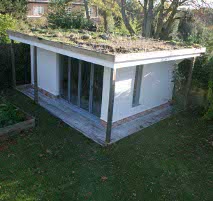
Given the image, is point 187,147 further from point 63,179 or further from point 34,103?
point 34,103

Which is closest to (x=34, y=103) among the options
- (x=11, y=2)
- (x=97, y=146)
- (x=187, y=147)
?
(x=97, y=146)

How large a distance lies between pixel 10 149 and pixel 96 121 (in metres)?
3.45

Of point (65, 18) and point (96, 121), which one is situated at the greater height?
point (65, 18)

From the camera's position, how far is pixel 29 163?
6852mm

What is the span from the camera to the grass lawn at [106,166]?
592 cm

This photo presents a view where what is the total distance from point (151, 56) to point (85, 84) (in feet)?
10.7

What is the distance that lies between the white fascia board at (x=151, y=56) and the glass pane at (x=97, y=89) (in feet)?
5.98

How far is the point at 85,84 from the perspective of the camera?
33.2 feet

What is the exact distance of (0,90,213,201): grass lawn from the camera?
5.92 meters

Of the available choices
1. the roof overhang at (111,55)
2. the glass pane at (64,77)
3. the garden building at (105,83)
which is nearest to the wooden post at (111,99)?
the garden building at (105,83)

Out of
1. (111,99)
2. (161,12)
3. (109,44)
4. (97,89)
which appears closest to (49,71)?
(97,89)

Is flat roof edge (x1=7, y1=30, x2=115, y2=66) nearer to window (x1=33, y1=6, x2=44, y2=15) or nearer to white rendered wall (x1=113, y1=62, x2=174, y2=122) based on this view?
white rendered wall (x1=113, y1=62, x2=174, y2=122)

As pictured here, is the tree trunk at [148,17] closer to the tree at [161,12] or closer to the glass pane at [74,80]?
the tree at [161,12]

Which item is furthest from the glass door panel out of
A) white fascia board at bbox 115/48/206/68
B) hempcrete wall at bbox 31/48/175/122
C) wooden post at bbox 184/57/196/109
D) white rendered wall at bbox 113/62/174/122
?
wooden post at bbox 184/57/196/109
